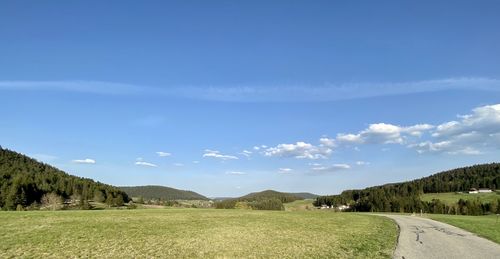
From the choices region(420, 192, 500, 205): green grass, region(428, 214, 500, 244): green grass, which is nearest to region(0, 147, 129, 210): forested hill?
region(428, 214, 500, 244): green grass

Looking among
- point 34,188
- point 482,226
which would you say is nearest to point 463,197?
point 482,226

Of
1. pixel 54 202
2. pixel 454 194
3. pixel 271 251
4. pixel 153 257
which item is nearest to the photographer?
pixel 153 257

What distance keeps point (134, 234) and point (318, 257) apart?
1413cm

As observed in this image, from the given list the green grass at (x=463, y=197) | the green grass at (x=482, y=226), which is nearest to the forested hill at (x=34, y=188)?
the green grass at (x=482, y=226)

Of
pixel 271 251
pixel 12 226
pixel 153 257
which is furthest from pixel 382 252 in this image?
pixel 12 226

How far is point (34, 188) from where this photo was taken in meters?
139

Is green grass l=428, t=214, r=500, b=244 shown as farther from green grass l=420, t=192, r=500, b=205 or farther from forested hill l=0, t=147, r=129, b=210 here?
green grass l=420, t=192, r=500, b=205

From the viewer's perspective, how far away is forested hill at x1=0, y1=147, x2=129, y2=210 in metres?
122

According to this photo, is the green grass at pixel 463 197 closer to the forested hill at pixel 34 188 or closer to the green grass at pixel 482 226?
the green grass at pixel 482 226

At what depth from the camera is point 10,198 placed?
120 metres

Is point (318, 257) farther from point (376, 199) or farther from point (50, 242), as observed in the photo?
point (376, 199)

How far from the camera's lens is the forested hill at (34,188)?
122 metres

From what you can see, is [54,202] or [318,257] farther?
[54,202]

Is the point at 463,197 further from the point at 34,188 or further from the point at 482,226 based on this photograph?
the point at 34,188
